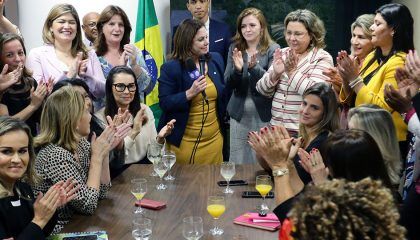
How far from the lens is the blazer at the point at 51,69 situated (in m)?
4.11

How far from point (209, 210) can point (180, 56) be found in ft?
6.57

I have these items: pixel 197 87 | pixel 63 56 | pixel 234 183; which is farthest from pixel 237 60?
pixel 234 183

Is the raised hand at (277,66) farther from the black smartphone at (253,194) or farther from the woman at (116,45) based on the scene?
the black smartphone at (253,194)

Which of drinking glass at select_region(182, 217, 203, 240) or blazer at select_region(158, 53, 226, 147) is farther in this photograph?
blazer at select_region(158, 53, 226, 147)

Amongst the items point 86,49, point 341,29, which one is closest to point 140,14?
point 86,49

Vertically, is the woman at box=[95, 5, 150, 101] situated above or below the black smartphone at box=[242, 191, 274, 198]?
above

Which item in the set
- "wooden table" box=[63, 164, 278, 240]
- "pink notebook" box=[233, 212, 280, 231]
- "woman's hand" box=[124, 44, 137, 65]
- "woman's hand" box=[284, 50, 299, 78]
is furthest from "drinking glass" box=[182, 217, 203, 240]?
"woman's hand" box=[124, 44, 137, 65]

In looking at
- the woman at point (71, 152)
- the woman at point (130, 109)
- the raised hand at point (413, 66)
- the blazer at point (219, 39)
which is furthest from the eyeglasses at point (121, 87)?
the raised hand at point (413, 66)

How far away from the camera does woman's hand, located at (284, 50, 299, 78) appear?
4.02 metres

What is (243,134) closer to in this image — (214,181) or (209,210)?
(214,181)

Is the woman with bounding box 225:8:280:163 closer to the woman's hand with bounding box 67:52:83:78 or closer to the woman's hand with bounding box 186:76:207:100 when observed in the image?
the woman's hand with bounding box 186:76:207:100

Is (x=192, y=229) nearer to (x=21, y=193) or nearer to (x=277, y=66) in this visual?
(x=21, y=193)

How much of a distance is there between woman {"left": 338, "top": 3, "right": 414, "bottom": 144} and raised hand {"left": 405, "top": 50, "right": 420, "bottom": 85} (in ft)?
0.73

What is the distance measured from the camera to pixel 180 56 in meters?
4.27
